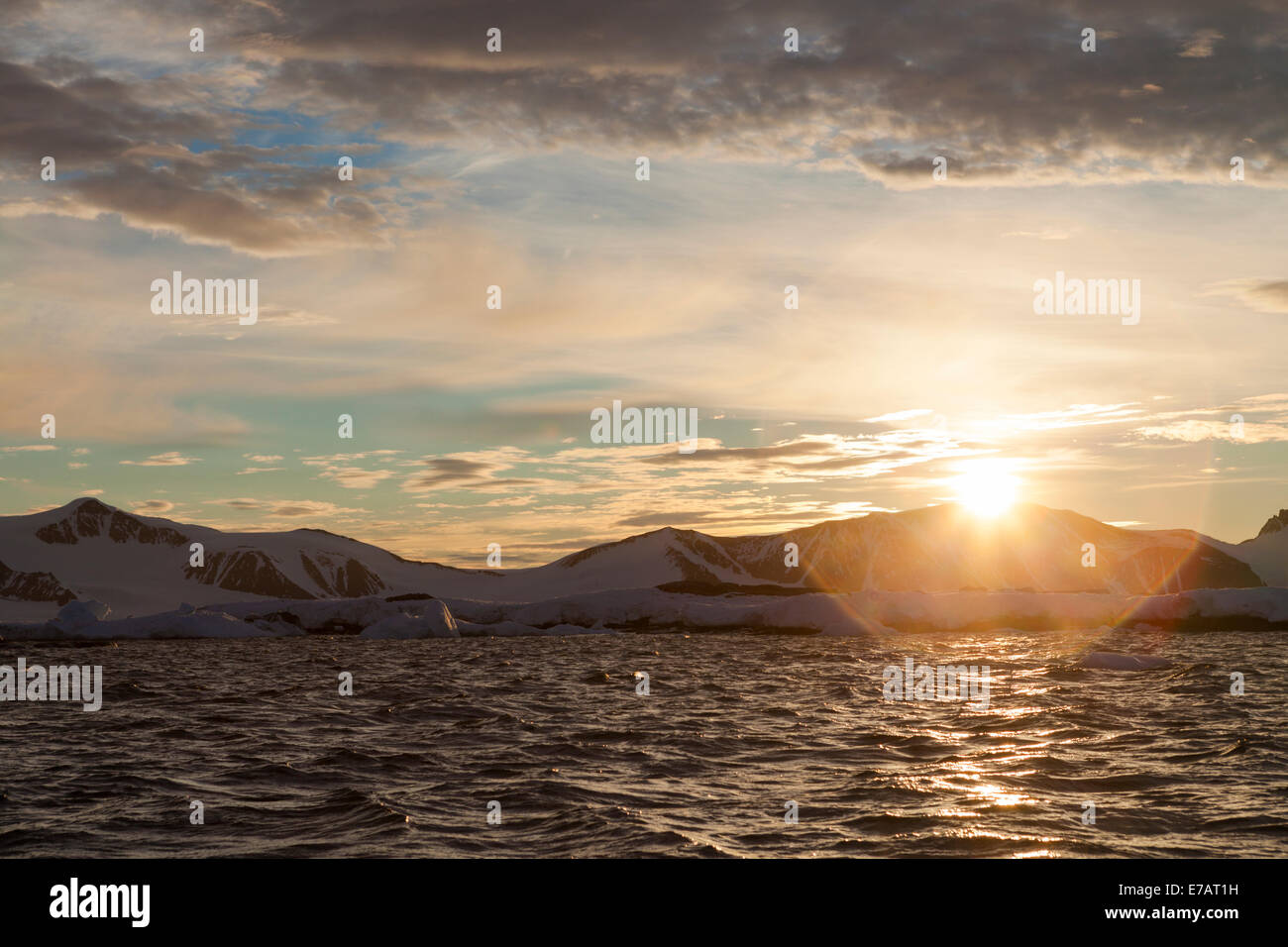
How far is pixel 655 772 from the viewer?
18062 millimetres

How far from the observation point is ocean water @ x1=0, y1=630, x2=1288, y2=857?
12859mm

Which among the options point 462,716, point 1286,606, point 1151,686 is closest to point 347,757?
point 462,716

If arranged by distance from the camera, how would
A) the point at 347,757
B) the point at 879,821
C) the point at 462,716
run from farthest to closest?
the point at 462,716 → the point at 347,757 → the point at 879,821

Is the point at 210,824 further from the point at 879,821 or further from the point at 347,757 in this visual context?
the point at 879,821

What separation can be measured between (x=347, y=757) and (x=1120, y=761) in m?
14.7

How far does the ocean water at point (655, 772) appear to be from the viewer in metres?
12.9
